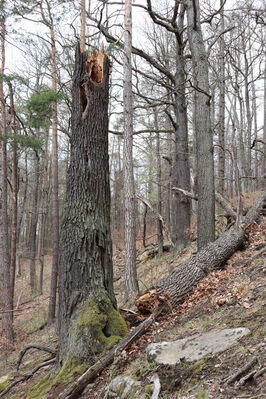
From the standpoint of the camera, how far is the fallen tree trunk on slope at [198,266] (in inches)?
203

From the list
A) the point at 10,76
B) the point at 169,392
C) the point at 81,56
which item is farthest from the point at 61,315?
the point at 10,76

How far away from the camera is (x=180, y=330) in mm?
3875

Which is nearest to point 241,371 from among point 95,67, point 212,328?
point 212,328

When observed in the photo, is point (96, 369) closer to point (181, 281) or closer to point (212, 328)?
point (212, 328)

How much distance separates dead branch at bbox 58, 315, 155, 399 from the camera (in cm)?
337

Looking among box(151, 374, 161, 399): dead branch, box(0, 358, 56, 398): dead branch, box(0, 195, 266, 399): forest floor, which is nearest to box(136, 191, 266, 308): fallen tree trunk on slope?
box(0, 195, 266, 399): forest floor

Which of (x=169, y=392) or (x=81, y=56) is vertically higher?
(x=81, y=56)

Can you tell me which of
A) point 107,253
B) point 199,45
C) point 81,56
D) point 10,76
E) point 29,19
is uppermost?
point 29,19

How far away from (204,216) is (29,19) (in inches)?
390

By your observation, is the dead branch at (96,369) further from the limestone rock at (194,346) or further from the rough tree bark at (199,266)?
the rough tree bark at (199,266)

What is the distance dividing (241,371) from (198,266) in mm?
3557

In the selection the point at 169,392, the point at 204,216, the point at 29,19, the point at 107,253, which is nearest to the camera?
the point at 169,392

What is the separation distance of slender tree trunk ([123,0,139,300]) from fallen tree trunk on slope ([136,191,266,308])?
1533 millimetres

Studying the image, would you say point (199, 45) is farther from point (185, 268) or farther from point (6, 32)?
point (6, 32)
